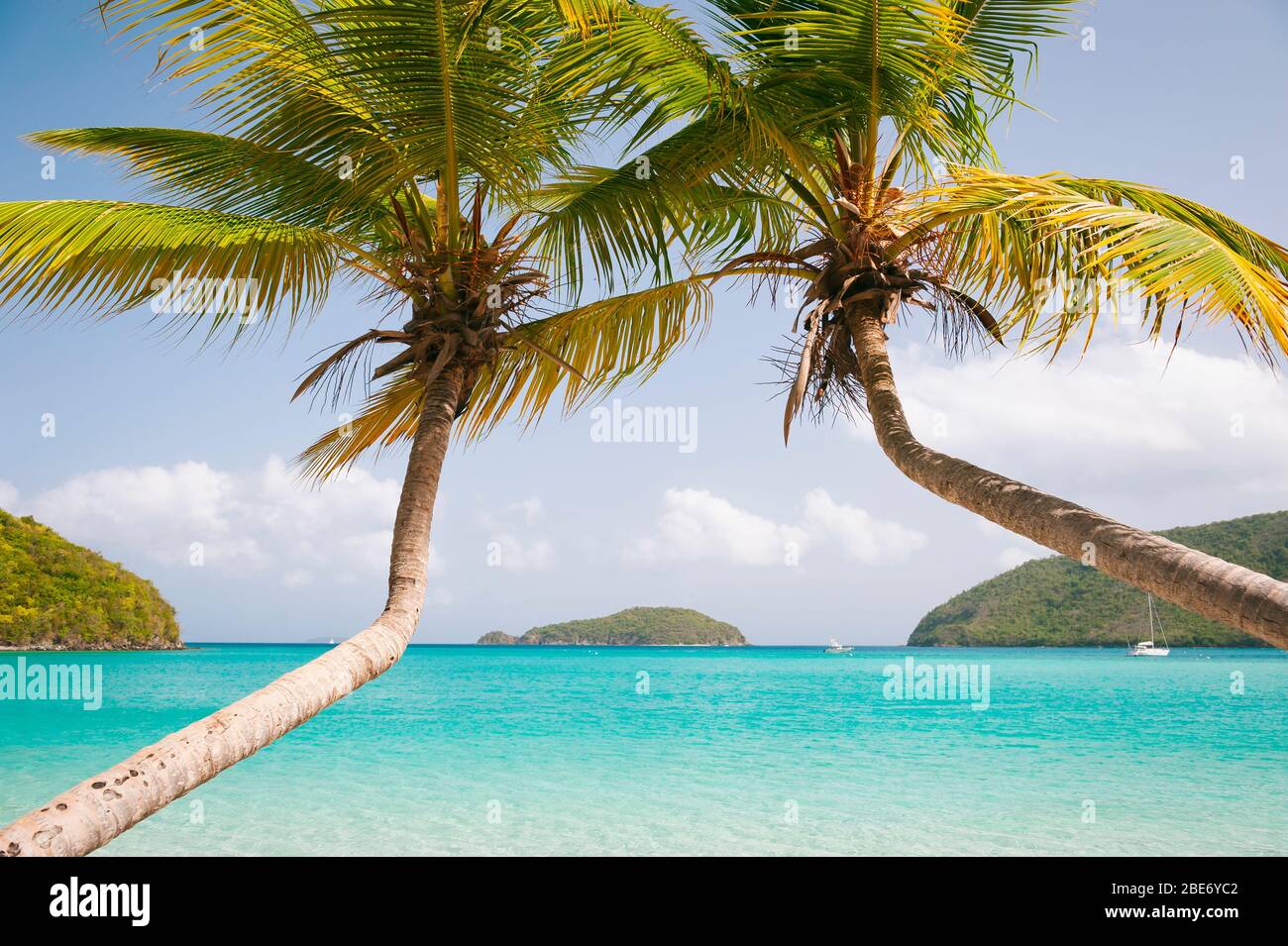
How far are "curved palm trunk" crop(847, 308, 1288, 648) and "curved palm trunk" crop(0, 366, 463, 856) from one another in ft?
7.29

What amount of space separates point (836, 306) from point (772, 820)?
8455mm

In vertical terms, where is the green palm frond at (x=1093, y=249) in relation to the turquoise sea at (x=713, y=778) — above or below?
above

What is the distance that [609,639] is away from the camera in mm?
112375

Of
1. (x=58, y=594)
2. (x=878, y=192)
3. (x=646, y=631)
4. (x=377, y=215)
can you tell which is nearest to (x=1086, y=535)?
(x=878, y=192)

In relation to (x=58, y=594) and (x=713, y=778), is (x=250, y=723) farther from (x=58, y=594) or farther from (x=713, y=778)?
(x=58, y=594)

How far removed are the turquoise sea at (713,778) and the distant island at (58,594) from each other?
90.4ft

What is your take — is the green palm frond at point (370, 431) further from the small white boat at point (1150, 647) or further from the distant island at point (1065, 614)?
the small white boat at point (1150, 647)

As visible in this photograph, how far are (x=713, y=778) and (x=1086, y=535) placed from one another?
1217 cm

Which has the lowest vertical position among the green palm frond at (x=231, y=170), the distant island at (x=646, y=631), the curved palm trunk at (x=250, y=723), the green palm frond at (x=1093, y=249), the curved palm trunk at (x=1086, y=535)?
the distant island at (x=646, y=631)

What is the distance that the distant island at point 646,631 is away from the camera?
348 feet

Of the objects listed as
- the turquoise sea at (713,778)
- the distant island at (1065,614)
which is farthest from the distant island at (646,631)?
the turquoise sea at (713,778)

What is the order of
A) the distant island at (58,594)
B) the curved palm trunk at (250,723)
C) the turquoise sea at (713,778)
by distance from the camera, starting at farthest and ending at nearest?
the distant island at (58,594), the turquoise sea at (713,778), the curved palm trunk at (250,723)

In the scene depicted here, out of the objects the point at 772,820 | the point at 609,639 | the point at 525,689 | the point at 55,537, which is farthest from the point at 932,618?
the point at 772,820

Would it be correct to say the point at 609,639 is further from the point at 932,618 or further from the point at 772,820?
the point at 772,820
